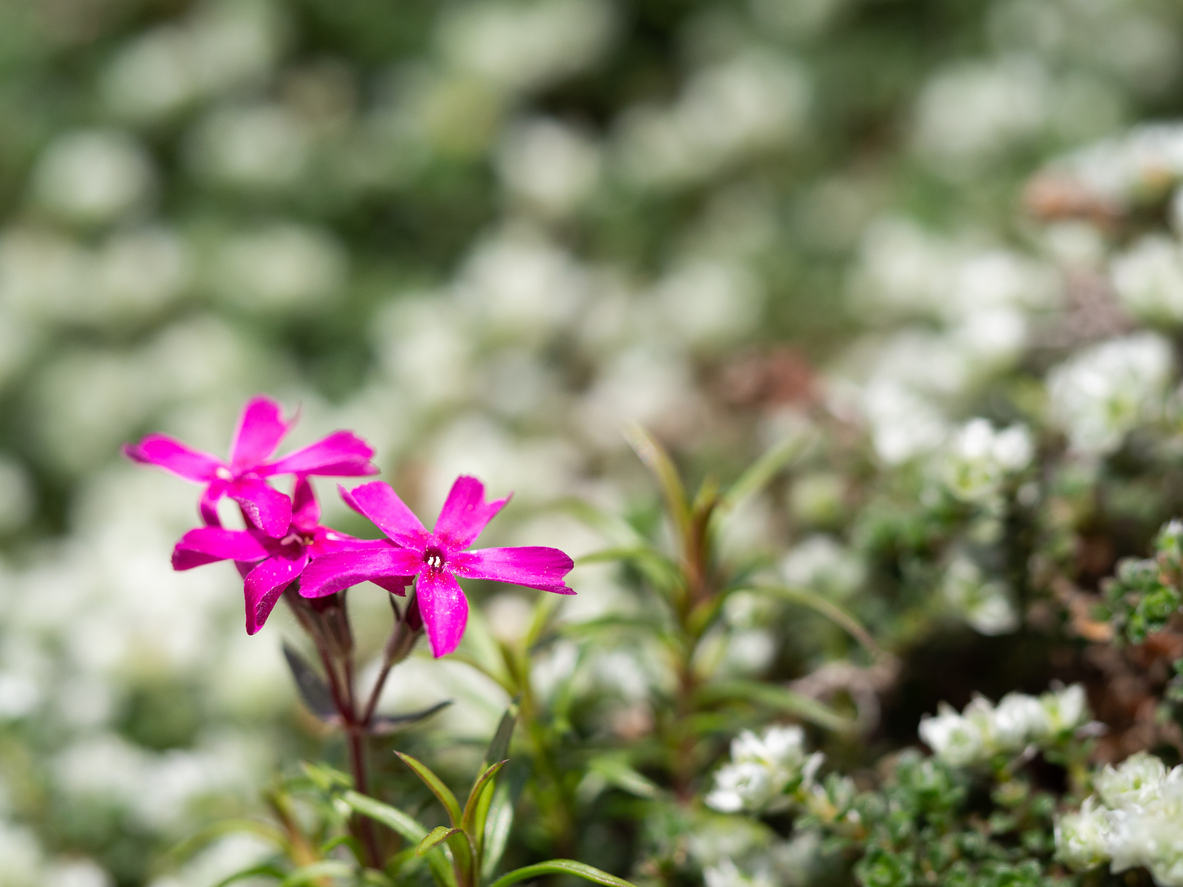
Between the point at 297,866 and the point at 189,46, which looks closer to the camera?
the point at 297,866

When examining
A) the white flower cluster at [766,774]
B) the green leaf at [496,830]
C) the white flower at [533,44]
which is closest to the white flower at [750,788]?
the white flower cluster at [766,774]

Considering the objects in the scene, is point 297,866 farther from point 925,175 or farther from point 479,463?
point 925,175

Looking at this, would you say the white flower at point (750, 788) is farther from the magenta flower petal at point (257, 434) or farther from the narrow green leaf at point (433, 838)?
the magenta flower petal at point (257, 434)

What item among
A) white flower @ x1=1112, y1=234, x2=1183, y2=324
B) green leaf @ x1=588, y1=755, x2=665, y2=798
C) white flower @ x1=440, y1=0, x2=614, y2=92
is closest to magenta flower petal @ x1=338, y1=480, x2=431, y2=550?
green leaf @ x1=588, y1=755, x2=665, y2=798

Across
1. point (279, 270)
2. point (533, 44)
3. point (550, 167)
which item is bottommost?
point (279, 270)

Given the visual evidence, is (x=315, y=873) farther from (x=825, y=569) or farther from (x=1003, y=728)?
(x=825, y=569)

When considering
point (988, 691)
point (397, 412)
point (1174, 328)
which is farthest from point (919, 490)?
point (397, 412)

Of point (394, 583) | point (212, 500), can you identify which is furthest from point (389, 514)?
point (212, 500)
